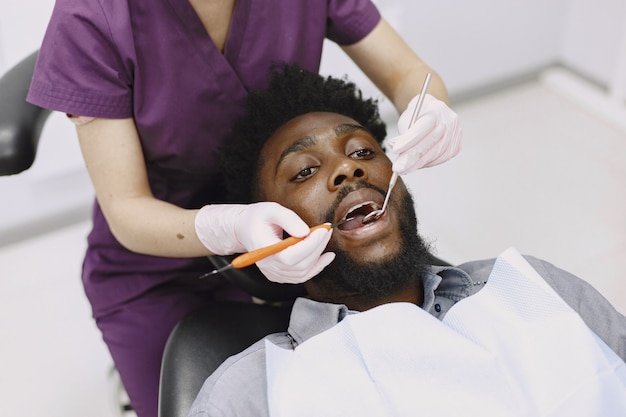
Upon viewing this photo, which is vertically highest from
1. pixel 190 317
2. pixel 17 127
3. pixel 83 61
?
pixel 83 61

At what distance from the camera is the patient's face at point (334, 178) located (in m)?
1.17

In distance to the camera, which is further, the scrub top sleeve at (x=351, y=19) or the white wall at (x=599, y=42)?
the white wall at (x=599, y=42)

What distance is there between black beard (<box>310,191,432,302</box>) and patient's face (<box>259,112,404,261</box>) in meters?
0.01

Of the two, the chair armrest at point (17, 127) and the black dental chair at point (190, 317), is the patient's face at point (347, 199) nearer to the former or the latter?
the black dental chair at point (190, 317)

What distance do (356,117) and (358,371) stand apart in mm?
543

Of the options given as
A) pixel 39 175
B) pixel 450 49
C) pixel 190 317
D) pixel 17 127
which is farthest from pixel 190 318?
pixel 450 49

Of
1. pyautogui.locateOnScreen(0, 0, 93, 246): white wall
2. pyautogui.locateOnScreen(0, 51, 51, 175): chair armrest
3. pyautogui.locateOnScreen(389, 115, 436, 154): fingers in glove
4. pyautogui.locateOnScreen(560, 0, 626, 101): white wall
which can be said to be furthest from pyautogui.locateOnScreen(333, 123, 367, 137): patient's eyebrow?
pyautogui.locateOnScreen(560, 0, 626, 101): white wall

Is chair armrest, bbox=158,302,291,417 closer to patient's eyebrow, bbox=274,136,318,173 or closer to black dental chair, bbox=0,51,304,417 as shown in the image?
black dental chair, bbox=0,51,304,417

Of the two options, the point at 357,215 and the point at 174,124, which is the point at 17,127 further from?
the point at 357,215

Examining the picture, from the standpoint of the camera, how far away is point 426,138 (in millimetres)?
1192

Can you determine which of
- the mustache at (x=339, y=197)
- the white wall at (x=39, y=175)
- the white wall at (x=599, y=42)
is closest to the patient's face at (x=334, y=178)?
the mustache at (x=339, y=197)

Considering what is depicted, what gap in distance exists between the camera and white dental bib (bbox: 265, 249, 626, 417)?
97 centimetres

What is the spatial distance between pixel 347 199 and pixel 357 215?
41mm

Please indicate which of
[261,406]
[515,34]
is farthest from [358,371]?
[515,34]
